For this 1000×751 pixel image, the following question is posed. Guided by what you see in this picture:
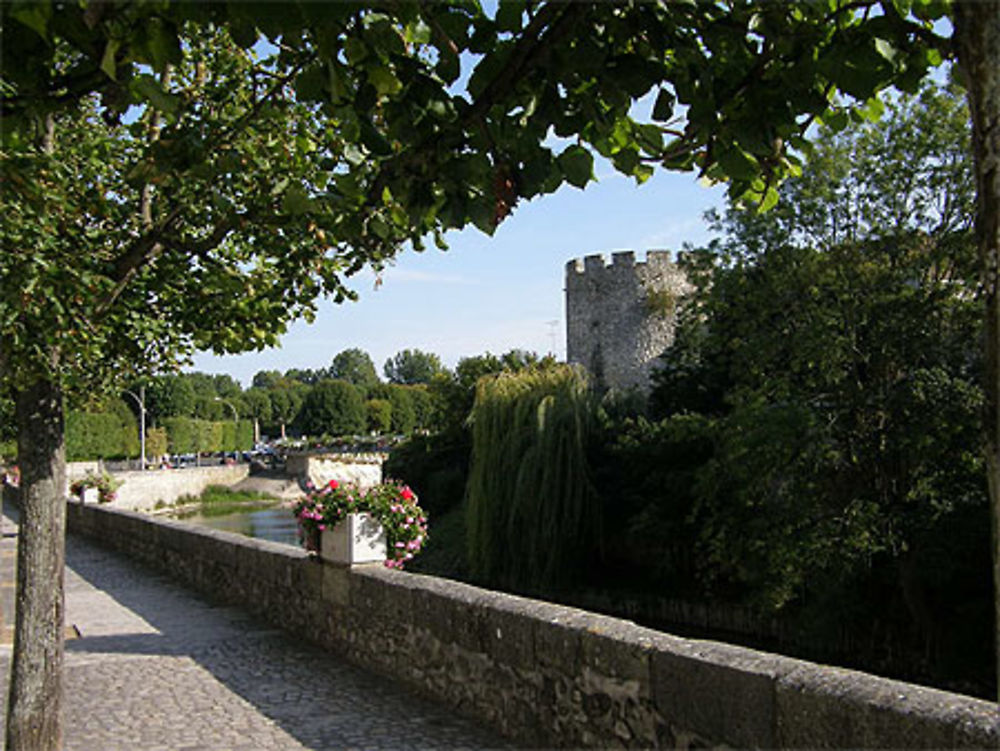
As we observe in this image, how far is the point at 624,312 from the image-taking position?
114 ft

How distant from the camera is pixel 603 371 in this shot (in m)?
35.0

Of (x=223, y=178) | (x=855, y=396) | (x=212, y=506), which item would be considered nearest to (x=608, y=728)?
(x=223, y=178)

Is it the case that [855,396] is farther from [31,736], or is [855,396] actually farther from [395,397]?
[395,397]

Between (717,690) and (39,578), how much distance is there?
3.56m

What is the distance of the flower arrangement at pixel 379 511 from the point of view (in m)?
6.93

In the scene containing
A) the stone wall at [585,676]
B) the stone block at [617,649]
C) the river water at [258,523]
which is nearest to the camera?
the stone wall at [585,676]

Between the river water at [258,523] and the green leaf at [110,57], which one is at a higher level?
the green leaf at [110,57]

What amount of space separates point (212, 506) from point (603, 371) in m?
18.3

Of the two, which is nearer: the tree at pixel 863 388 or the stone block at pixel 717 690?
the stone block at pixel 717 690

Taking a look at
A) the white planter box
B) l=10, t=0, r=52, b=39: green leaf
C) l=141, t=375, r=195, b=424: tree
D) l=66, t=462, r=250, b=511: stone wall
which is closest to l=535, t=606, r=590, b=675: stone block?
the white planter box

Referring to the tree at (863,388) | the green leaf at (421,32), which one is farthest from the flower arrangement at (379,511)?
the tree at (863,388)

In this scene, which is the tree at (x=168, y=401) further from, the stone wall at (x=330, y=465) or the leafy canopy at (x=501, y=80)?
the leafy canopy at (x=501, y=80)

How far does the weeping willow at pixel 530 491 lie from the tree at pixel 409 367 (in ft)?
398

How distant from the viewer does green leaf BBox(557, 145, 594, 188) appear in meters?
2.58
